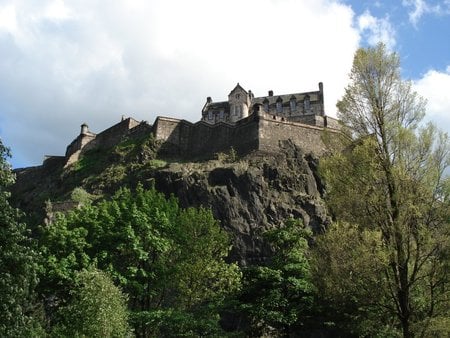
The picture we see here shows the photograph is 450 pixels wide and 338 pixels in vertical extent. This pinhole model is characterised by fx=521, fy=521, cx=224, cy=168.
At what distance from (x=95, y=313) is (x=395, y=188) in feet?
42.6

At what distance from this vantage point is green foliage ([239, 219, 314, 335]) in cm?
2530

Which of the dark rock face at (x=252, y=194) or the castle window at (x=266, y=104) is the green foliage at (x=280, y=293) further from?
the castle window at (x=266, y=104)

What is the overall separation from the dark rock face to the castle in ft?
13.2

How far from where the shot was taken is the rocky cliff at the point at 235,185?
41125 millimetres

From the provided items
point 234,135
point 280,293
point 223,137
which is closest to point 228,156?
point 234,135

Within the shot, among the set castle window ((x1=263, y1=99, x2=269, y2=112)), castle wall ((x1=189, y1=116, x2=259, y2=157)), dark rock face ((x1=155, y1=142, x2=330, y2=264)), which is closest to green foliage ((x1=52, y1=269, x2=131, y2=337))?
dark rock face ((x1=155, y1=142, x2=330, y2=264))

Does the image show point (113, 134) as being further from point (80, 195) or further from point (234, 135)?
point (234, 135)

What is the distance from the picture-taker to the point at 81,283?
23.3 m

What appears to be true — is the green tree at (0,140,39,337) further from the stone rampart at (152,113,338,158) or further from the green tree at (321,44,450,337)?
the stone rampart at (152,113,338,158)

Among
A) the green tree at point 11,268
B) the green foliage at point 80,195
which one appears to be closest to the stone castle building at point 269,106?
the green foliage at point 80,195

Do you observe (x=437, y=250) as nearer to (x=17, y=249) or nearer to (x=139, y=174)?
Result: (x=17, y=249)

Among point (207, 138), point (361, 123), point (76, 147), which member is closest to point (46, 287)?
point (361, 123)

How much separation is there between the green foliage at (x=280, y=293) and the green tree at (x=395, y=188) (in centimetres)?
934

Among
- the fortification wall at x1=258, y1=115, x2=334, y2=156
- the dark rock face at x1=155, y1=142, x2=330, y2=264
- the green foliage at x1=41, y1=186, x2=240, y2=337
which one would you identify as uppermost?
the fortification wall at x1=258, y1=115, x2=334, y2=156
